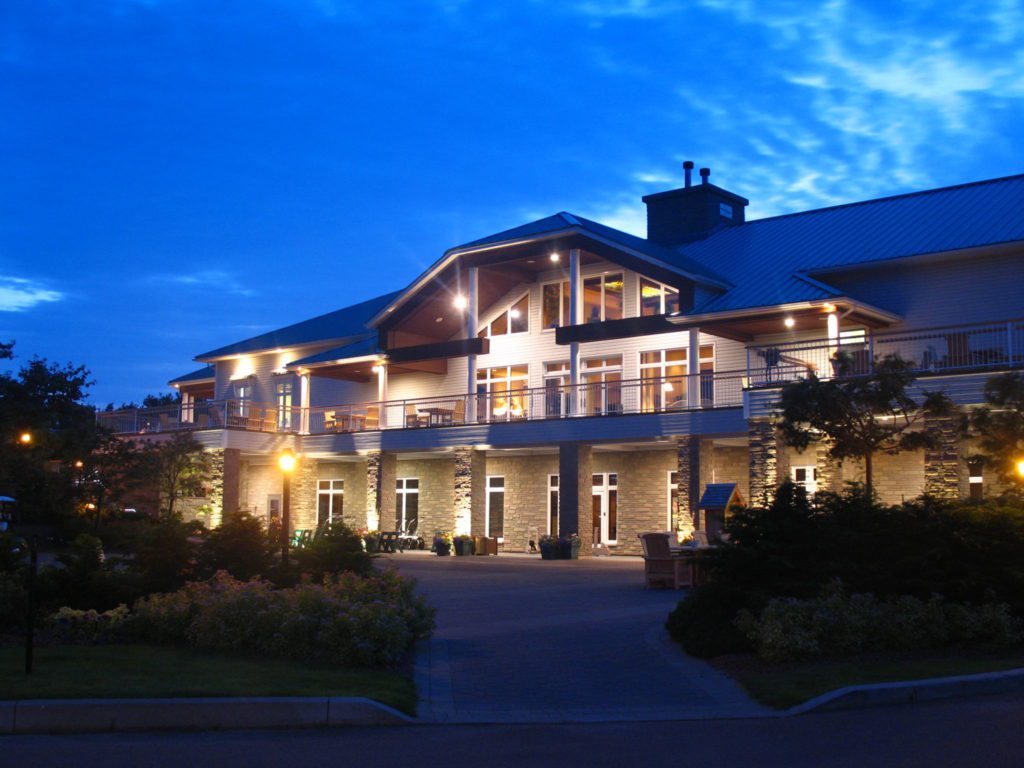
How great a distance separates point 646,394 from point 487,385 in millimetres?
7074

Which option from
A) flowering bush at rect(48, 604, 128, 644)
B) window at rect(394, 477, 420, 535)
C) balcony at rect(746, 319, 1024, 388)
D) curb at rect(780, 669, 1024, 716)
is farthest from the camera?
Answer: window at rect(394, 477, 420, 535)

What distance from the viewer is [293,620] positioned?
11.7m

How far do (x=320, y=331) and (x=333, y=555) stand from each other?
30.8m

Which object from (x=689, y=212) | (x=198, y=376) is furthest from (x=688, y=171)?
(x=198, y=376)

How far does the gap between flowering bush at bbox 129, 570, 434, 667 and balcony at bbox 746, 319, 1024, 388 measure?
1387cm

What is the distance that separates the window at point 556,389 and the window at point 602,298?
6.42 ft

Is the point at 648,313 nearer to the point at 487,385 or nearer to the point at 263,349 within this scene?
the point at 487,385

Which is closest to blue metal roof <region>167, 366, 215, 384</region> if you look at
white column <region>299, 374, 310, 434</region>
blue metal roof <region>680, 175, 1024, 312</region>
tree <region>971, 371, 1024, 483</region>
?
white column <region>299, 374, 310, 434</region>

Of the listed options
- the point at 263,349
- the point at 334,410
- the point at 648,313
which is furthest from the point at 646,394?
the point at 263,349

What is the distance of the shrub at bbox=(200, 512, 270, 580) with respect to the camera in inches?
588

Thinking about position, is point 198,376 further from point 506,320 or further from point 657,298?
point 657,298

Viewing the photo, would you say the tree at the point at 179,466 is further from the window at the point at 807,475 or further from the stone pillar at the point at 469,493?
the window at the point at 807,475

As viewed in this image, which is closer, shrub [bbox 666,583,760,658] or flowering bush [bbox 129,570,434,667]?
flowering bush [bbox 129,570,434,667]

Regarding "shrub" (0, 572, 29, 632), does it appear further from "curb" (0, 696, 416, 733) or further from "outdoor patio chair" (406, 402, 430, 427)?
"outdoor patio chair" (406, 402, 430, 427)
